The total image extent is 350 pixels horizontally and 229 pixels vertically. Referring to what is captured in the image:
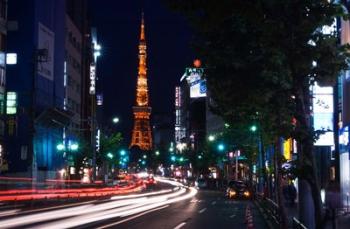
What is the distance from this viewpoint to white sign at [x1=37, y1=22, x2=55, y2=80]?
238 feet

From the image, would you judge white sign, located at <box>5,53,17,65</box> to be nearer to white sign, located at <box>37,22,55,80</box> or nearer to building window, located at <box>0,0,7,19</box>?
white sign, located at <box>37,22,55,80</box>

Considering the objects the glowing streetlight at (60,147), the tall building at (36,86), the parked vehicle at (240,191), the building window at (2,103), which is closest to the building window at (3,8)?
the tall building at (36,86)

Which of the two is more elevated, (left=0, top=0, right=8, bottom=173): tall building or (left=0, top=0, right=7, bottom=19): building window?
(left=0, top=0, right=7, bottom=19): building window

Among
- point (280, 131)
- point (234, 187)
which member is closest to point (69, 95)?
point (234, 187)

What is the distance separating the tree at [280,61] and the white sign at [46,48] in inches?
2322

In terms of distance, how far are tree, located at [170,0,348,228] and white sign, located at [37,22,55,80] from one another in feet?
193

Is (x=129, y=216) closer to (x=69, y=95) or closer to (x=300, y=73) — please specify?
(x=300, y=73)

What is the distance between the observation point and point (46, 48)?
7438 centimetres

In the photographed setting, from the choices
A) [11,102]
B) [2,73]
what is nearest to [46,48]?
[11,102]

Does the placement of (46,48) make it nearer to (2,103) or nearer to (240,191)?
(2,103)

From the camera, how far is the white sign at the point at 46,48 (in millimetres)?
72438

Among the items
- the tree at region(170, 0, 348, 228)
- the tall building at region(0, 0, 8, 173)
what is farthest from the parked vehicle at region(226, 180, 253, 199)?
the tree at region(170, 0, 348, 228)

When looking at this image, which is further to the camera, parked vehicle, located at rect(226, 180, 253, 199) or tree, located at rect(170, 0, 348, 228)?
parked vehicle, located at rect(226, 180, 253, 199)

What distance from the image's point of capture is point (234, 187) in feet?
190
